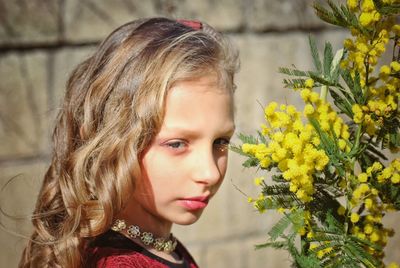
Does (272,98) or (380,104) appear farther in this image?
(272,98)

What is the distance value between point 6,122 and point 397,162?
1.56 meters

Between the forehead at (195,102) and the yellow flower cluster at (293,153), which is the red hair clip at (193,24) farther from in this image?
the yellow flower cluster at (293,153)

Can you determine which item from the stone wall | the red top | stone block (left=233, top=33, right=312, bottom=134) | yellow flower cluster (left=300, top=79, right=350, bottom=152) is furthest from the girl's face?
stone block (left=233, top=33, right=312, bottom=134)

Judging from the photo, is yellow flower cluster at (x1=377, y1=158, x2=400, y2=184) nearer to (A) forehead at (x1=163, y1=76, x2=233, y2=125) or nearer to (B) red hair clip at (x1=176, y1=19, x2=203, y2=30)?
(A) forehead at (x1=163, y1=76, x2=233, y2=125)

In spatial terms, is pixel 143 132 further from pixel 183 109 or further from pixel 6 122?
pixel 6 122

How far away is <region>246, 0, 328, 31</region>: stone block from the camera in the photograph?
2494mm

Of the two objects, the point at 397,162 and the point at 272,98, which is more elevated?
the point at 272,98

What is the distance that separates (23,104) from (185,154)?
1161 mm

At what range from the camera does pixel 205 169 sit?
1.19 meters

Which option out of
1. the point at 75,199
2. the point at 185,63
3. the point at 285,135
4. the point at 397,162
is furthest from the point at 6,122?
the point at 397,162

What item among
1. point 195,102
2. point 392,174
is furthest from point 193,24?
point 392,174

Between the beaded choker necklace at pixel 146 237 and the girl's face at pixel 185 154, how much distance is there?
78 mm

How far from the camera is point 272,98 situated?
2588 mm

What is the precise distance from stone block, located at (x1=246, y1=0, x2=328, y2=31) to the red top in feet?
4.74
